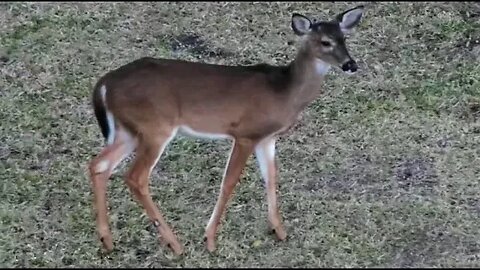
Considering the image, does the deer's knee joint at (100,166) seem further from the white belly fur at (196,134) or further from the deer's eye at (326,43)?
the deer's eye at (326,43)

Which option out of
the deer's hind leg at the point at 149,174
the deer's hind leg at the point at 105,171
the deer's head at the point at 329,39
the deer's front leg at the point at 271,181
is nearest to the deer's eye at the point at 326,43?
the deer's head at the point at 329,39

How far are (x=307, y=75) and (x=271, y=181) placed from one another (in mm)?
613

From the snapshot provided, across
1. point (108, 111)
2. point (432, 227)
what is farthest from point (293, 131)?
point (108, 111)

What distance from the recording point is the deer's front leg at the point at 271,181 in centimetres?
556

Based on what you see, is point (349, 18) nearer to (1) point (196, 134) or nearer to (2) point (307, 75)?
(2) point (307, 75)

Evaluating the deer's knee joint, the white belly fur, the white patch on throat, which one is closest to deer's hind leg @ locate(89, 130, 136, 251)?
the deer's knee joint

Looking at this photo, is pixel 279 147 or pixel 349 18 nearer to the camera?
pixel 349 18

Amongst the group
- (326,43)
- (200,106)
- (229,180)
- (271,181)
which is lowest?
(271,181)

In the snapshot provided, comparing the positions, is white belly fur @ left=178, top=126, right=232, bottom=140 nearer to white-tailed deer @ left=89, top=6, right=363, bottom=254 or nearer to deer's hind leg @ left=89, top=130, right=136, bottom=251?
white-tailed deer @ left=89, top=6, right=363, bottom=254

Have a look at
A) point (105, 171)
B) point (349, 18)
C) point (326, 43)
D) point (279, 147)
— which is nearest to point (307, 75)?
point (326, 43)

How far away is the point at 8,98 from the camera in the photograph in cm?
711

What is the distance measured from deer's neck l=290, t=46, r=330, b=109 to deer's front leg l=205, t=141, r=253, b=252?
1.26ft

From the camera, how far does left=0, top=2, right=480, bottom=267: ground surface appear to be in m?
5.49

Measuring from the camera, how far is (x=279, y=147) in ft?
21.6
